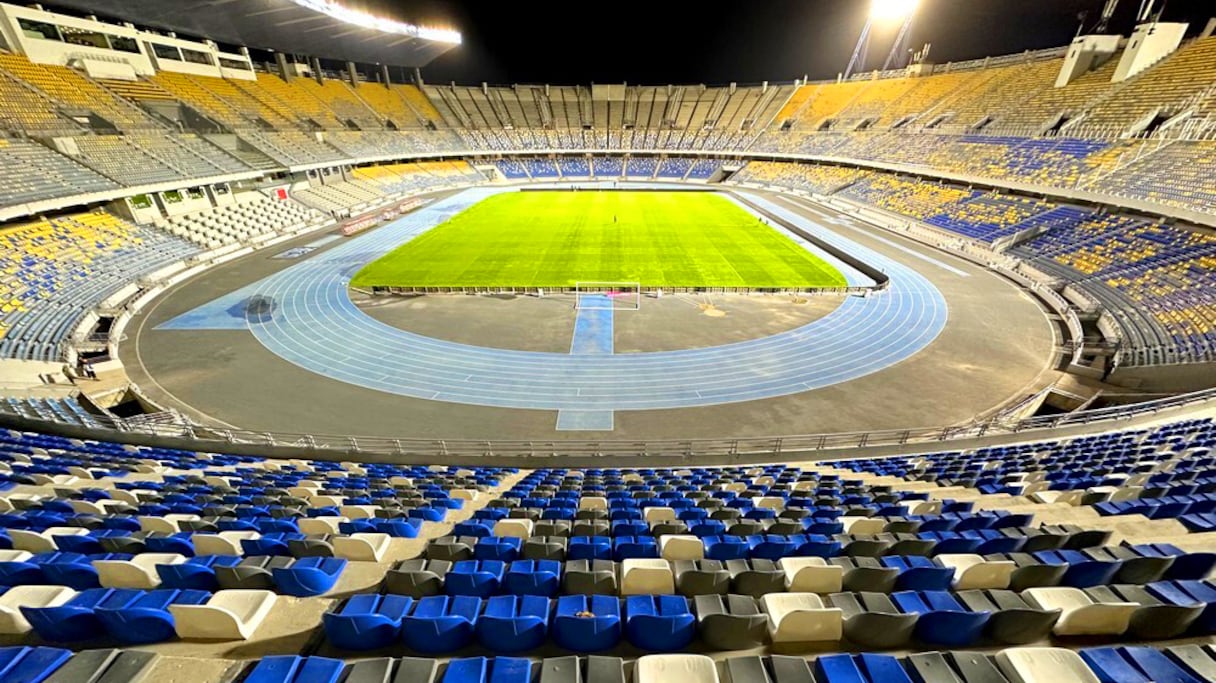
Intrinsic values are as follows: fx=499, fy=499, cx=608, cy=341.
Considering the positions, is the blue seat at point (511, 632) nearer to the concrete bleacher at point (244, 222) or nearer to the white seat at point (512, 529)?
the white seat at point (512, 529)

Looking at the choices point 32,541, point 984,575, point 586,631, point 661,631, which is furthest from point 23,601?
point 984,575

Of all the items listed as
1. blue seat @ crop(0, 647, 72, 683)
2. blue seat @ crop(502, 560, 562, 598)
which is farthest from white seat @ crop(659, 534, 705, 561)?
blue seat @ crop(0, 647, 72, 683)

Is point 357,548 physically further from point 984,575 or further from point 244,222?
point 244,222

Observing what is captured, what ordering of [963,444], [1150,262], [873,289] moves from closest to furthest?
[963,444], [1150,262], [873,289]

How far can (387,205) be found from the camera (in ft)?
175

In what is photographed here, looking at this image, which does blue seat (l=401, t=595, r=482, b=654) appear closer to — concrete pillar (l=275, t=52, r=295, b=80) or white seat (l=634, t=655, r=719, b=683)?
white seat (l=634, t=655, r=719, b=683)

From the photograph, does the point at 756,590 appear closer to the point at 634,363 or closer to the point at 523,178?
the point at 634,363

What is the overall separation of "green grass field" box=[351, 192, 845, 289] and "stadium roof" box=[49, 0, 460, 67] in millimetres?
23216

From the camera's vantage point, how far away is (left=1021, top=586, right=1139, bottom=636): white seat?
4.21 meters

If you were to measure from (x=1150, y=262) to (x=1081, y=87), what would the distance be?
27730mm

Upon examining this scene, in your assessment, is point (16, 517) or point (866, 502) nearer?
point (16, 517)

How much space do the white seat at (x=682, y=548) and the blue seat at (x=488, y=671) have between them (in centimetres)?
284

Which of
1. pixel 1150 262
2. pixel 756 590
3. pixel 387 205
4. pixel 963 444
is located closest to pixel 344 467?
pixel 756 590

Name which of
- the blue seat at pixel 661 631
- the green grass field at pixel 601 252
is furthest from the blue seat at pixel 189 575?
the green grass field at pixel 601 252
